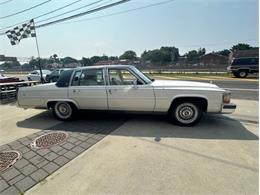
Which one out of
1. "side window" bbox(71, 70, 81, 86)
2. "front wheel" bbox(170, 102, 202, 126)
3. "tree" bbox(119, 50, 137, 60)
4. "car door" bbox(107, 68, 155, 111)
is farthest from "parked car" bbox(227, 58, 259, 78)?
"tree" bbox(119, 50, 137, 60)

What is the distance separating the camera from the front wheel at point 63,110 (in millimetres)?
5122

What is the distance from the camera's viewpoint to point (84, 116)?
561 cm

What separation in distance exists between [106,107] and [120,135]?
104 cm

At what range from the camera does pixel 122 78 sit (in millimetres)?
4848

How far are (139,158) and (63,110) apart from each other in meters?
3.06

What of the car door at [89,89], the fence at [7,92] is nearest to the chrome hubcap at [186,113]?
the car door at [89,89]

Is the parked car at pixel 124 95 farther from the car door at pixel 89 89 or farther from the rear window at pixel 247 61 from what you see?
the rear window at pixel 247 61

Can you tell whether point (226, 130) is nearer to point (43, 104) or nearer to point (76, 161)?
point (76, 161)

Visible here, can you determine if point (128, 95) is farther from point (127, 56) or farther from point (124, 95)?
point (127, 56)

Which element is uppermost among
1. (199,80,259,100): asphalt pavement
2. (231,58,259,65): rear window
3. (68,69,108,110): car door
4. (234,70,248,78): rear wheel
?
(231,58,259,65): rear window

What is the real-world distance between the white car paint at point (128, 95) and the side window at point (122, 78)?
0.11 m

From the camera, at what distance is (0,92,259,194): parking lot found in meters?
2.40

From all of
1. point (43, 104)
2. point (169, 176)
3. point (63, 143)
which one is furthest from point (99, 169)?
point (43, 104)

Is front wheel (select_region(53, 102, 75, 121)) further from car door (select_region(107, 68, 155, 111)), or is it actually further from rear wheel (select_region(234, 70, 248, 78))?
rear wheel (select_region(234, 70, 248, 78))
